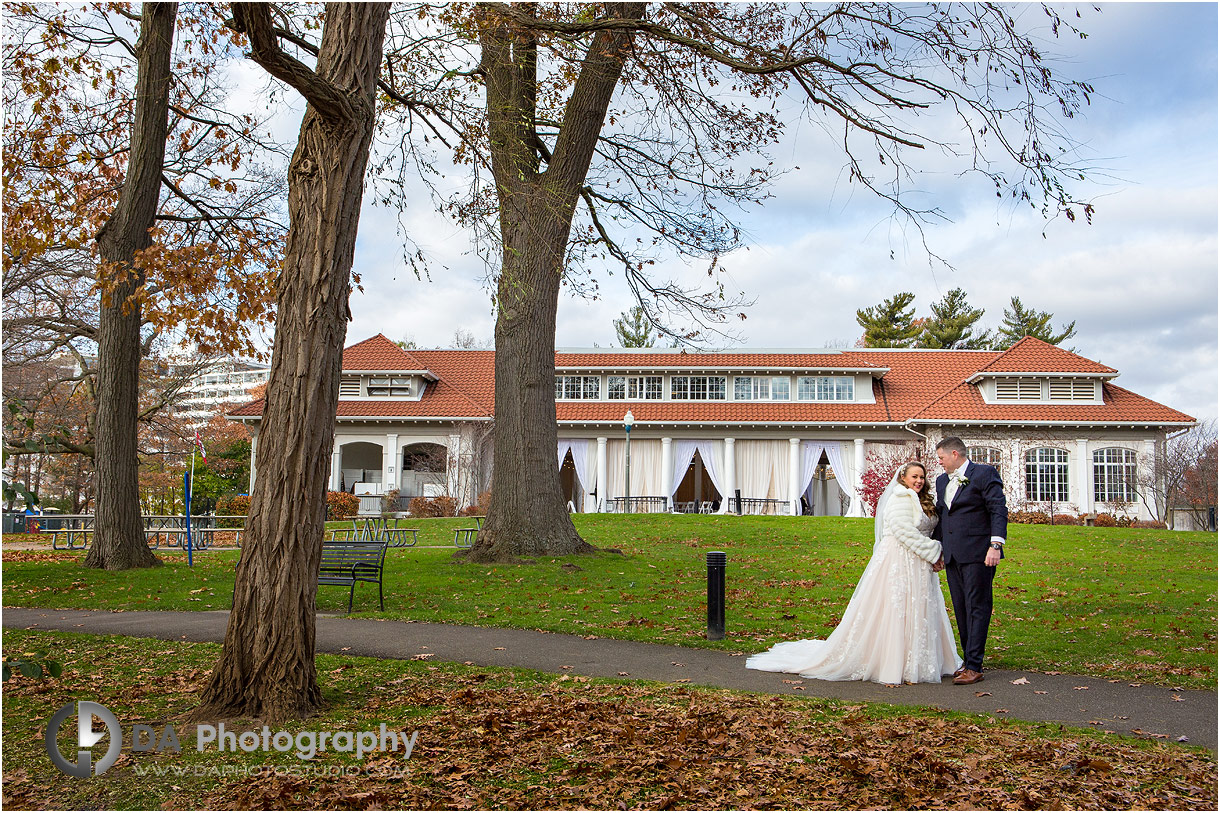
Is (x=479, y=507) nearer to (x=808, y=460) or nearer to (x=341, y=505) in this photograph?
(x=341, y=505)

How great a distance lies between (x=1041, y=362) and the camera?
31578 mm

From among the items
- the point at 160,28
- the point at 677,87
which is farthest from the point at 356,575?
the point at 160,28

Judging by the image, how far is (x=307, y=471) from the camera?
608 cm

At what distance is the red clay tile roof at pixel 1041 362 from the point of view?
3092 centimetres

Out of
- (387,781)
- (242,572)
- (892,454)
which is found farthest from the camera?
(892,454)

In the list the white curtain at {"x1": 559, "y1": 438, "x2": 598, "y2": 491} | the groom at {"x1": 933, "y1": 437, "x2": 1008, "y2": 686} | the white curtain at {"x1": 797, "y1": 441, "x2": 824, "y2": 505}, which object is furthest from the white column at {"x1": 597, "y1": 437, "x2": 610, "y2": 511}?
the groom at {"x1": 933, "y1": 437, "x2": 1008, "y2": 686}

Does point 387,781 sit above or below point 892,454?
below

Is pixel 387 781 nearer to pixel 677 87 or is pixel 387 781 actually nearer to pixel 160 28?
pixel 677 87

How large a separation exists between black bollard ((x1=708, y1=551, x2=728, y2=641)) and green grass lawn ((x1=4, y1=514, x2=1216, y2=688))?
8.4 inches

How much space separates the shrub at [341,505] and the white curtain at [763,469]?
1435 centimetres

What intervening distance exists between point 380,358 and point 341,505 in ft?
22.7

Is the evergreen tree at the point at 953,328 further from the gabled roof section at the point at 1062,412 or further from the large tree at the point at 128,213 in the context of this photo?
the large tree at the point at 128,213

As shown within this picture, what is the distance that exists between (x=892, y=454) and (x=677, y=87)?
21.4m

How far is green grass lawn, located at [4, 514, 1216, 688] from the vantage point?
354 inches
